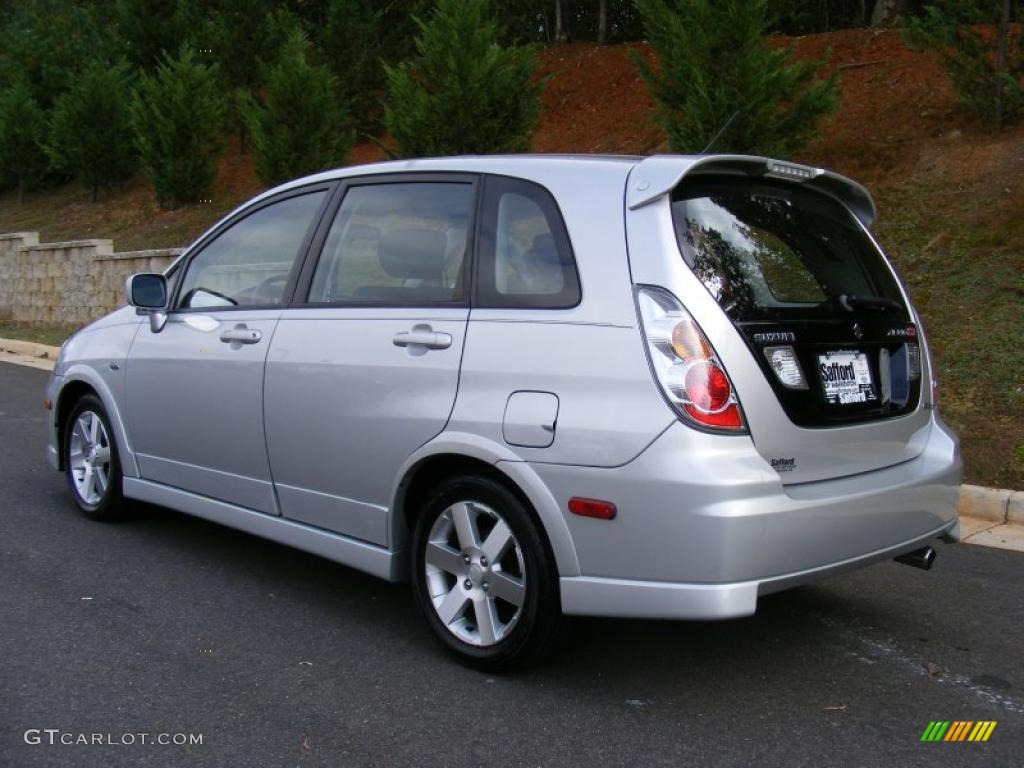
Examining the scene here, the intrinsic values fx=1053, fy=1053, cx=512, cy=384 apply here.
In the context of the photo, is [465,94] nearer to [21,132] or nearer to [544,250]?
[544,250]

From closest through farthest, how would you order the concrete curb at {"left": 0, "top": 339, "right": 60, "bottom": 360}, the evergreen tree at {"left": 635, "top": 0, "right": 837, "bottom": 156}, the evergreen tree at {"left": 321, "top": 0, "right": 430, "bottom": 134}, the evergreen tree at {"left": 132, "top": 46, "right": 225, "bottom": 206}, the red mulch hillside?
the evergreen tree at {"left": 635, "top": 0, "right": 837, "bottom": 156} < the red mulch hillside < the concrete curb at {"left": 0, "top": 339, "right": 60, "bottom": 360} < the evergreen tree at {"left": 132, "top": 46, "right": 225, "bottom": 206} < the evergreen tree at {"left": 321, "top": 0, "right": 430, "bottom": 134}

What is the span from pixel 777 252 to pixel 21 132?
2336 cm

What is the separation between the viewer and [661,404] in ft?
10.4

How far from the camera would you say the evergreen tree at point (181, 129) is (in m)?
18.0

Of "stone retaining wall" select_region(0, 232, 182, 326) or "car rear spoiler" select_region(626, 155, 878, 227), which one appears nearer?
"car rear spoiler" select_region(626, 155, 878, 227)

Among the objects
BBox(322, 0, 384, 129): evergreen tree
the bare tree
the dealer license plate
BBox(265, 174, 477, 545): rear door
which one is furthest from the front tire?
BBox(322, 0, 384, 129): evergreen tree

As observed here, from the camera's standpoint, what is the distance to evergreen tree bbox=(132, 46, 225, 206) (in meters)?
18.0

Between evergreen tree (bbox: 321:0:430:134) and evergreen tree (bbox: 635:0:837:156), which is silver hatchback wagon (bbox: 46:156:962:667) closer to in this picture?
evergreen tree (bbox: 635:0:837:156)

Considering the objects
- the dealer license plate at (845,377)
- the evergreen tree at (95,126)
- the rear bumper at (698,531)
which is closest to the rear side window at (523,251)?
the rear bumper at (698,531)

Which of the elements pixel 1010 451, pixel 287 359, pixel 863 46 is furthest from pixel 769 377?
pixel 863 46

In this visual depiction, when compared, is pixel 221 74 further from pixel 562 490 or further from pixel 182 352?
pixel 562 490

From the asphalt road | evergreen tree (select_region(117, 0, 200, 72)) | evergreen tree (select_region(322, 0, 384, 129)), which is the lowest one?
the asphalt road

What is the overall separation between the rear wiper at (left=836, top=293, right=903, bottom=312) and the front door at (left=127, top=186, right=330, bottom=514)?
86.1 inches

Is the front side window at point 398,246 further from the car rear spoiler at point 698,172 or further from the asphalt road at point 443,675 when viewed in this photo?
the asphalt road at point 443,675
